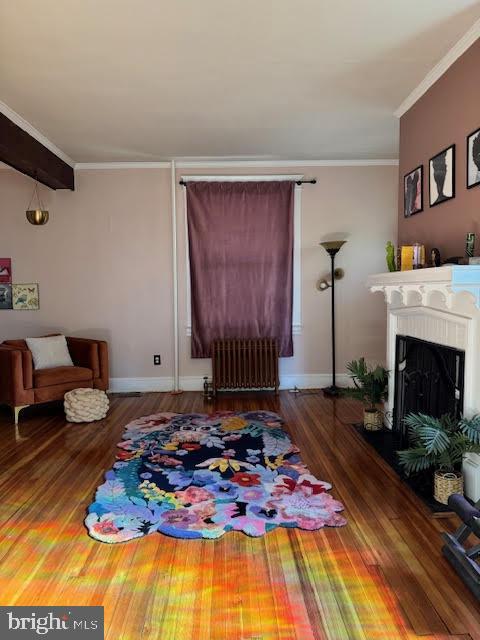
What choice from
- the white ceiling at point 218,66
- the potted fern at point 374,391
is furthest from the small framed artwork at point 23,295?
the potted fern at point 374,391

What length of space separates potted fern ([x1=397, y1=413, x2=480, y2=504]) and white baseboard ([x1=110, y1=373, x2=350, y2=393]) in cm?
279

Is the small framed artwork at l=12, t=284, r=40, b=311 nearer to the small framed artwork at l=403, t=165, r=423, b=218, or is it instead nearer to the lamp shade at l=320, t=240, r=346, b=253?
the lamp shade at l=320, t=240, r=346, b=253

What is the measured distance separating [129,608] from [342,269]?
432 cm

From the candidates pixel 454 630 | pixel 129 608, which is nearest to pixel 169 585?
pixel 129 608

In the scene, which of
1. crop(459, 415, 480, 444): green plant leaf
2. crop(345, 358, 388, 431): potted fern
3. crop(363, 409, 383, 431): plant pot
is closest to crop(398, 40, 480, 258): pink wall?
crop(459, 415, 480, 444): green plant leaf

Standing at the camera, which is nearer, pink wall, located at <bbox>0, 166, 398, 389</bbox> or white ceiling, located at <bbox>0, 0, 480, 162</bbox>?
white ceiling, located at <bbox>0, 0, 480, 162</bbox>

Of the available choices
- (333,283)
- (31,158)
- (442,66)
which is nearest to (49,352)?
(31,158)

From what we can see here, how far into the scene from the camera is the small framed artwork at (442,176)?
9.45 feet

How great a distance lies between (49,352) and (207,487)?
8.85ft

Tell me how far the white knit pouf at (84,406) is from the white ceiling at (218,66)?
2462 mm

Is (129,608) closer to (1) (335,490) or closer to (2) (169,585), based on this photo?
(2) (169,585)

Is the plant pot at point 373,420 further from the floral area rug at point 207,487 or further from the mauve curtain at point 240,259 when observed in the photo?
the mauve curtain at point 240,259

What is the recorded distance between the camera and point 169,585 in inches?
77.2

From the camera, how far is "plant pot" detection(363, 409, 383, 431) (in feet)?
12.7
